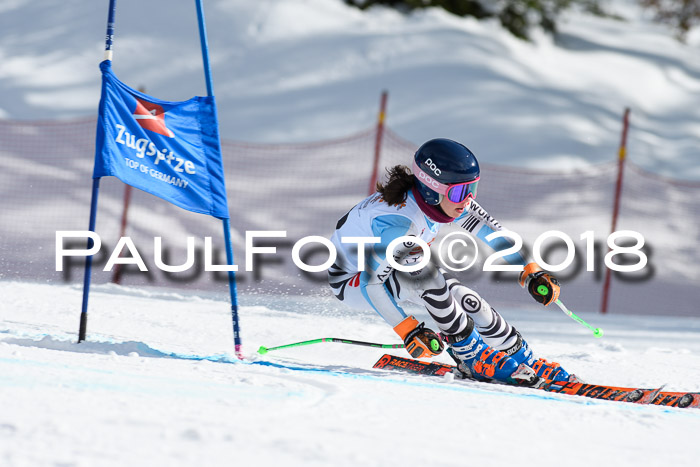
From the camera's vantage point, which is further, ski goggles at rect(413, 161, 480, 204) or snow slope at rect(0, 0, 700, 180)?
snow slope at rect(0, 0, 700, 180)

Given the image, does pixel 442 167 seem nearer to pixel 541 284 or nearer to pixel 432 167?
pixel 432 167

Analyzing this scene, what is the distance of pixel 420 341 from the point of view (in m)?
4.30

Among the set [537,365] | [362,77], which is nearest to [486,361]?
[537,365]

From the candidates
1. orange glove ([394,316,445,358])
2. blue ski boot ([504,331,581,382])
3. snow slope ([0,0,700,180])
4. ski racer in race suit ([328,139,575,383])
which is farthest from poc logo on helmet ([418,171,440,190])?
snow slope ([0,0,700,180])

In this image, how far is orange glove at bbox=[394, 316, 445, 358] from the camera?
4.29 meters

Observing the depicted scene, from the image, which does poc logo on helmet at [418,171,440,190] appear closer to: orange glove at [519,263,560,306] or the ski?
orange glove at [519,263,560,306]

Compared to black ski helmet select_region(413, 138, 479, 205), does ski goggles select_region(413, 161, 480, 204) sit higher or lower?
lower

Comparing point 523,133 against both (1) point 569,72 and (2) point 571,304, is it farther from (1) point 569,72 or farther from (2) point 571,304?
(2) point 571,304

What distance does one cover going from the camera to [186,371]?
13.1 ft

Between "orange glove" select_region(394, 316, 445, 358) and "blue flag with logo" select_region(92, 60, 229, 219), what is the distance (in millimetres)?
1289

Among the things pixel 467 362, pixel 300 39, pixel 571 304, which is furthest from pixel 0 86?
pixel 467 362

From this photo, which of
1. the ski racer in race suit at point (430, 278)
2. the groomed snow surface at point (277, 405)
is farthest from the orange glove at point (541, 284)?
the groomed snow surface at point (277, 405)

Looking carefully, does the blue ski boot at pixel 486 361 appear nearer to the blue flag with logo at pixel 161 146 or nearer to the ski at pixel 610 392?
the ski at pixel 610 392

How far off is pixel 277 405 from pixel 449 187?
1.69 metres
